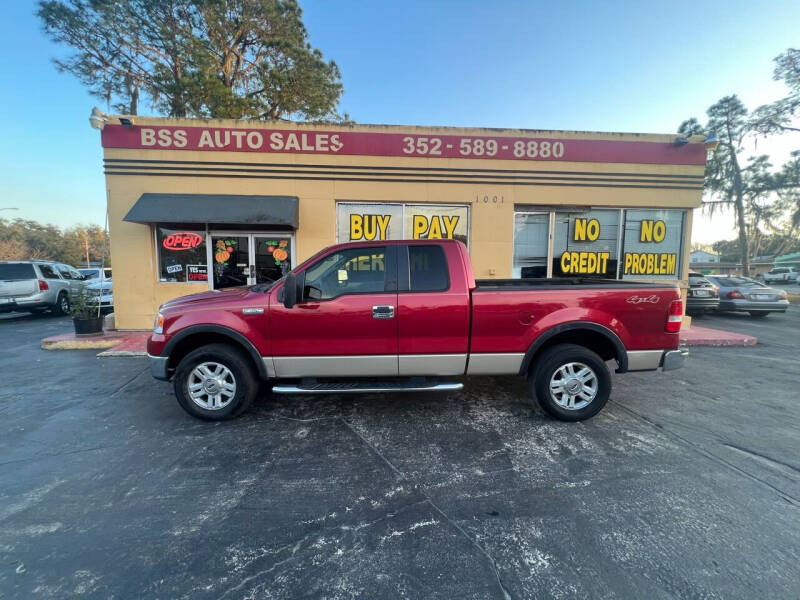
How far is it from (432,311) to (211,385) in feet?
8.44

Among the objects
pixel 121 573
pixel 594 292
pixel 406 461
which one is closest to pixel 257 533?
pixel 121 573

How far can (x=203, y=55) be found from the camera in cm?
1391

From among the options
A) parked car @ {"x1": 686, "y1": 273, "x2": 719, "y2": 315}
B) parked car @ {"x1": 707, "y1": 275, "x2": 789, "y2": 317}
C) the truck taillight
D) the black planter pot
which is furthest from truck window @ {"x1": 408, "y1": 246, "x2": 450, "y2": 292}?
parked car @ {"x1": 707, "y1": 275, "x2": 789, "y2": 317}

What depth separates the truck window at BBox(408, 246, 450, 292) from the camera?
3.84 m

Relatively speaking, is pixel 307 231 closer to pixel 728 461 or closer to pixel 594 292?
pixel 594 292

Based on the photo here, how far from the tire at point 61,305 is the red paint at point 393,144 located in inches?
283

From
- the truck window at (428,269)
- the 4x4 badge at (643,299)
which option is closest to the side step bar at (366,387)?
the truck window at (428,269)

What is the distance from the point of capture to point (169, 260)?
8.58m

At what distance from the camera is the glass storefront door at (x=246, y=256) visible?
8.58 meters

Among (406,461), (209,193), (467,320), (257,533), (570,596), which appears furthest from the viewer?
(209,193)

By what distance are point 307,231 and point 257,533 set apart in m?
7.19

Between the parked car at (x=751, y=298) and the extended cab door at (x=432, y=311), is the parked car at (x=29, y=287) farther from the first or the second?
the parked car at (x=751, y=298)

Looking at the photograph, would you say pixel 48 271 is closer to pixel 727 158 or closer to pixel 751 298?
pixel 751 298

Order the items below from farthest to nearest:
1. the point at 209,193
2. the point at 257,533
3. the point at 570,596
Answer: the point at 209,193, the point at 257,533, the point at 570,596
